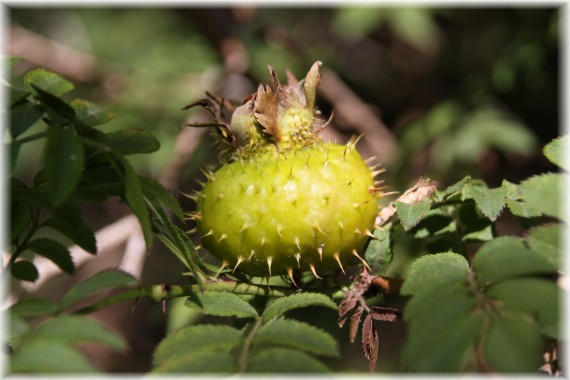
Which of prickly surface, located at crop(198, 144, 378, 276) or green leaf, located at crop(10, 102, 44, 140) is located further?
prickly surface, located at crop(198, 144, 378, 276)

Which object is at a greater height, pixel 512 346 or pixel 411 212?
pixel 411 212

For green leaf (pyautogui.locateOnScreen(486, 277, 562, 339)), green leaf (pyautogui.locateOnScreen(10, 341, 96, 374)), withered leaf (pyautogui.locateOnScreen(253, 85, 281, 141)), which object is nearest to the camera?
green leaf (pyautogui.locateOnScreen(10, 341, 96, 374))

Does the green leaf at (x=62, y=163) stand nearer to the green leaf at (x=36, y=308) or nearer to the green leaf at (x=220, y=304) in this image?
the green leaf at (x=36, y=308)

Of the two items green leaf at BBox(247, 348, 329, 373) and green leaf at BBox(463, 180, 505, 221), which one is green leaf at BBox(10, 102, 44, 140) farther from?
green leaf at BBox(463, 180, 505, 221)

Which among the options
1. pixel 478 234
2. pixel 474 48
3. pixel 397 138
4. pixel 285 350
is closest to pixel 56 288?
pixel 397 138

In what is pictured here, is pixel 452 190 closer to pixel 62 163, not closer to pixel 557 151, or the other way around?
pixel 557 151

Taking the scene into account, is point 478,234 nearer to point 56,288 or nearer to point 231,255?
point 231,255

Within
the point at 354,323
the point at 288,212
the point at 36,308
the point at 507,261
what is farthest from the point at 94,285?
the point at 507,261

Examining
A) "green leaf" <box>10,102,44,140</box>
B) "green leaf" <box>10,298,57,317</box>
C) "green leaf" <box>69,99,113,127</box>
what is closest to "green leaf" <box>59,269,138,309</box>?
"green leaf" <box>10,298,57,317</box>
